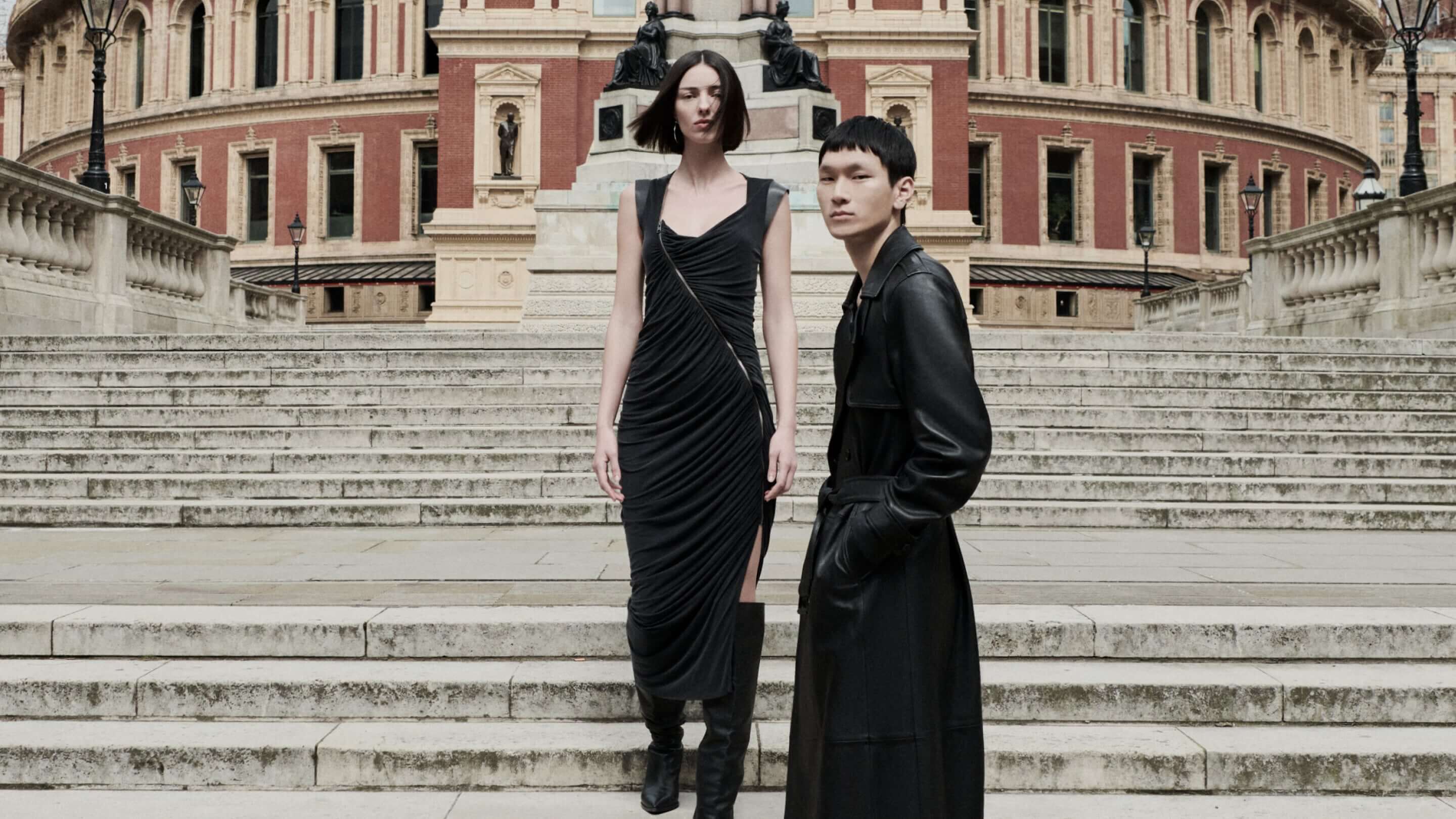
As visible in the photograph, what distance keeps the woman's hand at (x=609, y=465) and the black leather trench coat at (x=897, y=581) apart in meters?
1.08

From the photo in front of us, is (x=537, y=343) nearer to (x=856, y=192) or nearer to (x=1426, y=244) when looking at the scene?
(x=856, y=192)

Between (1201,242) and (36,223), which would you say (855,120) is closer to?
(36,223)

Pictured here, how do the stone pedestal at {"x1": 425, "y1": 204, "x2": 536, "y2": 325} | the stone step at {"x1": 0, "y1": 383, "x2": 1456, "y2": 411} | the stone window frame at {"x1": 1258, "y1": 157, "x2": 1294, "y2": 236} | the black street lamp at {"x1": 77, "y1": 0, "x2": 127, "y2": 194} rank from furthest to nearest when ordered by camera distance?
the stone window frame at {"x1": 1258, "y1": 157, "x2": 1294, "y2": 236} < the stone pedestal at {"x1": 425, "y1": 204, "x2": 536, "y2": 325} < the black street lamp at {"x1": 77, "y1": 0, "x2": 127, "y2": 194} < the stone step at {"x1": 0, "y1": 383, "x2": 1456, "y2": 411}

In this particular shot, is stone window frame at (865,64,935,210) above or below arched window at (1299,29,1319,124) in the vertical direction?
below

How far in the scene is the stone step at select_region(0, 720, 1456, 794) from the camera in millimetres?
4020

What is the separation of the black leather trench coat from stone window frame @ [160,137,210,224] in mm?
46103

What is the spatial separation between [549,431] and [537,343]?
215 centimetres

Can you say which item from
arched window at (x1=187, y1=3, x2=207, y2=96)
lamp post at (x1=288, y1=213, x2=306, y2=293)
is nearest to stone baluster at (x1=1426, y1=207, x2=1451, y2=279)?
lamp post at (x1=288, y1=213, x2=306, y2=293)

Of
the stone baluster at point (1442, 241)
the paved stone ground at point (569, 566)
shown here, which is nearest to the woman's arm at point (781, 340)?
the paved stone ground at point (569, 566)

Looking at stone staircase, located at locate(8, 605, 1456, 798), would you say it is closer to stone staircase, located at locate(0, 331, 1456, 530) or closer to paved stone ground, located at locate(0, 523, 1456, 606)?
paved stone ground, located at locate(0, 523, 1456, 606)

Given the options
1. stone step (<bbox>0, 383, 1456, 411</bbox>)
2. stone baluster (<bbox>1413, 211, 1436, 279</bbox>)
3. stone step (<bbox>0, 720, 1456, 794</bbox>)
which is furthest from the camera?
stone baluster (<bbox>1413, 211, 1436, 279</bbox>)

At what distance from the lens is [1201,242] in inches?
1768

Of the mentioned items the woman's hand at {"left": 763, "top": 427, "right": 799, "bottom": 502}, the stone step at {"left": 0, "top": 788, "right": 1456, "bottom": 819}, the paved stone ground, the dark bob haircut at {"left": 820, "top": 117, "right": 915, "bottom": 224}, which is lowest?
the stone step at {"left": 0, "top": 788, "right": 1456, "bottom": 819}

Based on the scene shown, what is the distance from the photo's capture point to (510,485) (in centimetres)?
845
